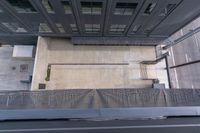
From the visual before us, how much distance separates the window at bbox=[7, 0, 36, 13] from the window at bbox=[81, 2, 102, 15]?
6.96 ft

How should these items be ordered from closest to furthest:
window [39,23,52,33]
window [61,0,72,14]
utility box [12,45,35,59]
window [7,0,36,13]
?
window [7,0,36,13], window [61,0,72,14], window [39,23,52,33], utility box [12,45,35,59]

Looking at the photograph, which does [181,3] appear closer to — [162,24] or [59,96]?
[162,24]

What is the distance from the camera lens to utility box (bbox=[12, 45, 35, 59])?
29.1 ft

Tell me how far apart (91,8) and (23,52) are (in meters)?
5.38

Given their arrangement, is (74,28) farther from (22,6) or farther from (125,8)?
(125,8)

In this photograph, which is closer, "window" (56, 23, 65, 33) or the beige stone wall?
"window" (56, 23, 65, 33)

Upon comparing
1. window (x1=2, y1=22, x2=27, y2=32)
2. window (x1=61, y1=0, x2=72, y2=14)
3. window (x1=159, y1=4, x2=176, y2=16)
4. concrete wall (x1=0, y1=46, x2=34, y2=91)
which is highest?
window (x1=61, y1=0, x2=72, y2=14)

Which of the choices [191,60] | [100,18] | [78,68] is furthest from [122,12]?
[191,60]

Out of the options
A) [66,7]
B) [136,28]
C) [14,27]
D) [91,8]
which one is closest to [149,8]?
[136,28]

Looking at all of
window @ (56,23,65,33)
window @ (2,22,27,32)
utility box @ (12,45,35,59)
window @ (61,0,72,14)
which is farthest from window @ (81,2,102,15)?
utility box @ (12,45,35,59)

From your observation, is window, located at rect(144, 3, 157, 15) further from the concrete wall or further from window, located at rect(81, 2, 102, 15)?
the concrete wall

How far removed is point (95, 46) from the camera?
8.95 metres

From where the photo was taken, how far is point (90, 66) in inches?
341

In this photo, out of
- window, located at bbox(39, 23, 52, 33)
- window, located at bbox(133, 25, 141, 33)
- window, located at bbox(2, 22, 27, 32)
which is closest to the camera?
window, located at bbox(2, 22, 27, 32)
